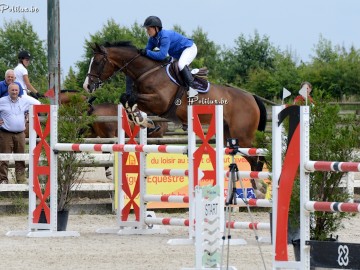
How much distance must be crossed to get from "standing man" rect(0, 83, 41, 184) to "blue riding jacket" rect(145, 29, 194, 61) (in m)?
1.55

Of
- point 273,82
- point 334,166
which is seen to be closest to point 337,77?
point 273,82

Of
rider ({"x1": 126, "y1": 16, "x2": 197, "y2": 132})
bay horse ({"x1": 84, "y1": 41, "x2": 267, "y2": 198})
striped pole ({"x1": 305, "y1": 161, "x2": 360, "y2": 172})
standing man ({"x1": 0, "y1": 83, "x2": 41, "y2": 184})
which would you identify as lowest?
striped pole ({"x1": 305, "y1": 161, "x2": 360, "y2": 172})

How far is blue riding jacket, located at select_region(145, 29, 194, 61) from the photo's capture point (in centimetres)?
1198

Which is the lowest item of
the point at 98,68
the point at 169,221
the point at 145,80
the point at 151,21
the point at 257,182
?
the point at 169,221

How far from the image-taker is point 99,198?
12.9 metres

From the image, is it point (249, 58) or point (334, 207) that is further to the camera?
point (249, 58)

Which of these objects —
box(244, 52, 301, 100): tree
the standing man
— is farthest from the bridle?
box(244, 52, 301, 100): tree

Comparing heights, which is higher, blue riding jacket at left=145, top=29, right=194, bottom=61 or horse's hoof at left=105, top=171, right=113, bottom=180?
blue riding jacket at left=145, top=29, right=194, bottom=61

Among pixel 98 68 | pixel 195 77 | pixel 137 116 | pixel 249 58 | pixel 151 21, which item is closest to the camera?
pixel 137 116

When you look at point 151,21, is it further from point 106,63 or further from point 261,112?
point 261,112

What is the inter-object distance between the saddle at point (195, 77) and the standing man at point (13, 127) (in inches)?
64.3

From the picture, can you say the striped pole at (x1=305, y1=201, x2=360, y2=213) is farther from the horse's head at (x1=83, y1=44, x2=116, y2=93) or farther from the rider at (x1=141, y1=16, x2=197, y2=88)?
the horse's head at (x1=83, y1=44, x2=116, y2=93)

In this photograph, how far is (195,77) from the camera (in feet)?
42.2

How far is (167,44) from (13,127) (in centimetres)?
230
